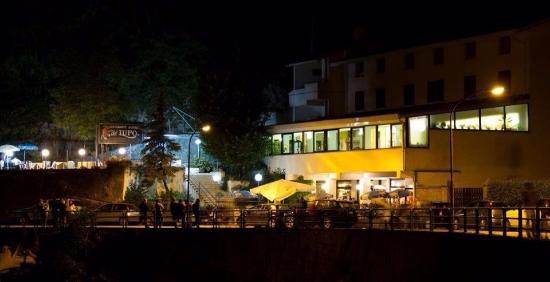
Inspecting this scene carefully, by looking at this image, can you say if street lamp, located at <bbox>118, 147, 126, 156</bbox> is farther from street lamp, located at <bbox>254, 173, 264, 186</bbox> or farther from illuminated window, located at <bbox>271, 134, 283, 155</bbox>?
illuminated window, located at <bbox>271, 134, 283, 155</bbox>

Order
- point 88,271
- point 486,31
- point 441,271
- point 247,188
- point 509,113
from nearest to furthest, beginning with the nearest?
point 441,271
point 88,271
point 509,113
point 486,31
point 247,188

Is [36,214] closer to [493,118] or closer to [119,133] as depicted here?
[119,133]

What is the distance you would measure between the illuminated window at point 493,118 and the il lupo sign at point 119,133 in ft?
71.9

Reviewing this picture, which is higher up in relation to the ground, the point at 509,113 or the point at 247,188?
the point at 509,113

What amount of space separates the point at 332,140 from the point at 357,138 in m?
2.88

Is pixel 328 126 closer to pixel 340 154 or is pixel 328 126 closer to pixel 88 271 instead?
pixel 340 154

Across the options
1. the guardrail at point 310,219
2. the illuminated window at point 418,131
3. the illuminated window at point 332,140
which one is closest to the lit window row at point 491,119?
the illuminated window at point 418,131

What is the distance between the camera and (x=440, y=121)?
53594 millimetres

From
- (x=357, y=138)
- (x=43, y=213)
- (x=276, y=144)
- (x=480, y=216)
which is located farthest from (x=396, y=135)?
(x=480, y=216)

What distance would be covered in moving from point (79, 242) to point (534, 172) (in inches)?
1167

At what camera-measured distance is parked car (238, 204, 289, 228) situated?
40.3 metres

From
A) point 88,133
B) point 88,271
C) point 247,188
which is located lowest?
point 88,271

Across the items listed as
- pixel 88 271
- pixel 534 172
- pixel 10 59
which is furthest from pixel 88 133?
pixel 534 172

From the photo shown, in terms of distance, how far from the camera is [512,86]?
57031mm
